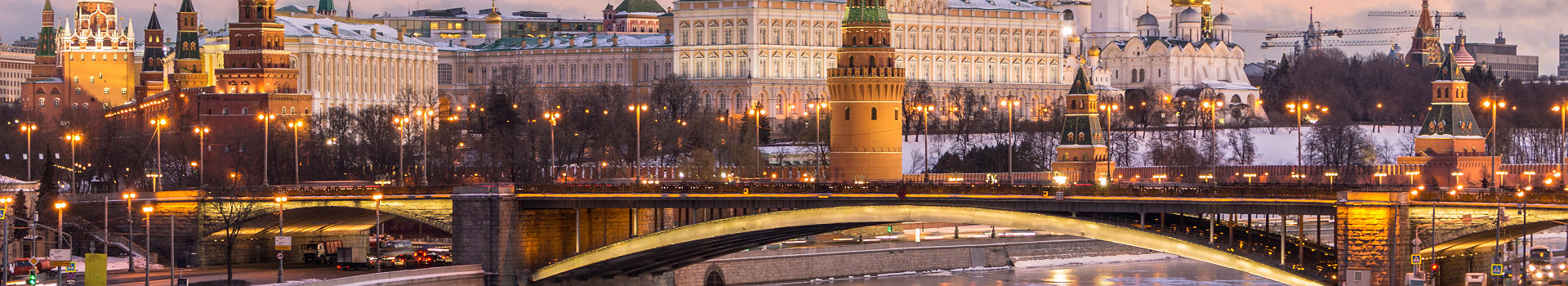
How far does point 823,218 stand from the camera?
8106 cm

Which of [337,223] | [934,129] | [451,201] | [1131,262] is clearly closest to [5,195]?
[337,223]

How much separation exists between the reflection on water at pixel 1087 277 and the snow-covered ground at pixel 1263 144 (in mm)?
45110

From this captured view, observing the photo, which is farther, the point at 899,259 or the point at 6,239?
the point at 899,259

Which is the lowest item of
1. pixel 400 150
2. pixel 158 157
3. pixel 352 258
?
pixel 352 258

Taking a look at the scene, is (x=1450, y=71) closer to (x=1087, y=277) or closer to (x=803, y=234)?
(x=1087, y=277)

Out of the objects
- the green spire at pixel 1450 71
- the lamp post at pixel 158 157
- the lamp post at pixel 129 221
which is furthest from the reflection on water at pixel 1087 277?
the lamp post at pixel 129 221

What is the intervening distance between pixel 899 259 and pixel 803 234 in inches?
1155

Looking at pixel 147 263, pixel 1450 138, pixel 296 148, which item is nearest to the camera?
pixel 147 263

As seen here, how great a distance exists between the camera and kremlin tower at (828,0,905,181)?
421 feet

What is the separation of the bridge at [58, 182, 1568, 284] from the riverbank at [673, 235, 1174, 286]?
4.64m

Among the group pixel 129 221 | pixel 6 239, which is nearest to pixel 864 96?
pixel 129 221

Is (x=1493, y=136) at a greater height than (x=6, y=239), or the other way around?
(x=1493, y=136)

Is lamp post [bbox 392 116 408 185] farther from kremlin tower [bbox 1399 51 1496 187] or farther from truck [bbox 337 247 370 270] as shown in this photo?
kremlin tower [bbox 1399 51 1496 187]

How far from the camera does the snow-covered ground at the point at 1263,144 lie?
560ft
